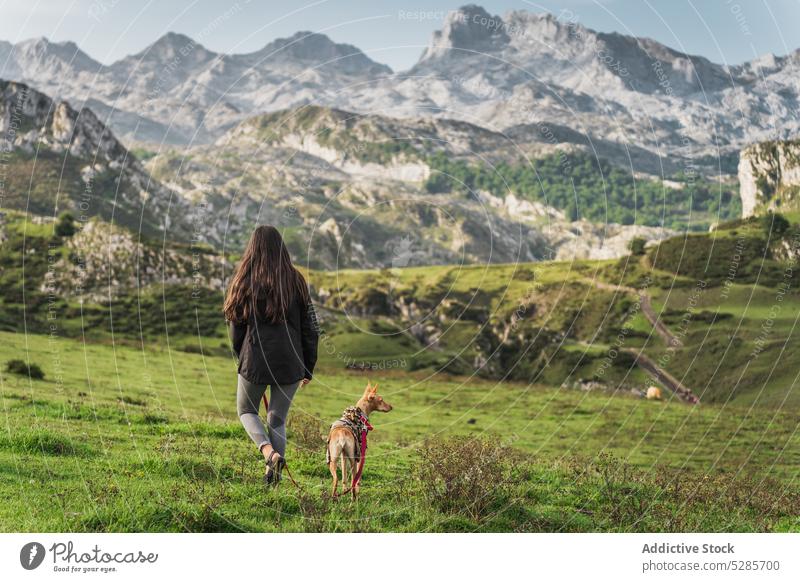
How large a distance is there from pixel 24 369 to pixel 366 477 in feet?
57.4

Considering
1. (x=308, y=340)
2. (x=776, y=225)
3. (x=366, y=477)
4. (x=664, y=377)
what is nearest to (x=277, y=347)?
(x=308, y=340)

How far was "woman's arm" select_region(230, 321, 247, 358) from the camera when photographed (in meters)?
12.1

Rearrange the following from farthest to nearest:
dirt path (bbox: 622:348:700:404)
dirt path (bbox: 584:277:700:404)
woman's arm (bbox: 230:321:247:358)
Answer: dirt path (bbox: 584:277:700:404) → dirt path (bbox: 622:348:700:404) → woman's arm (bbox: 230:321:247:358)

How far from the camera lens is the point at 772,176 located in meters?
59.8

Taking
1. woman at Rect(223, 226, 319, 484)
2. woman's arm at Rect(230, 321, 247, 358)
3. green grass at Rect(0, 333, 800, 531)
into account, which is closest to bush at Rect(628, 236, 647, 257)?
green grass at Rect(0, 333, 800, 531)

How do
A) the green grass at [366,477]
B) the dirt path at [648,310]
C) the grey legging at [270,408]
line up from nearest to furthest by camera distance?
the green grass at [366,477], the grey legging at [270,408], the dirt path at [648,310]

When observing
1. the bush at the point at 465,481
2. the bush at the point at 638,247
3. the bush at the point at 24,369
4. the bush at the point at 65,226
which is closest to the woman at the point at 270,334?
the bush at the point at 465,481

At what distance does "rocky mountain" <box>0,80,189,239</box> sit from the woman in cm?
7330

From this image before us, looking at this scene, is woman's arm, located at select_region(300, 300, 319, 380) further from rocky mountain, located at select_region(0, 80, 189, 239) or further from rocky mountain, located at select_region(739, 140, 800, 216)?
rocky mountain, located at select_region(0, 80, 189, 239)

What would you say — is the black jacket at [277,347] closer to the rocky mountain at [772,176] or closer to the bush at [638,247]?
the rocky mountain at [772,176]

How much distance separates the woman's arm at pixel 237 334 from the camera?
12.1 meters

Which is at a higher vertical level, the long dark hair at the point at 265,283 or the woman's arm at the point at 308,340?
the long dark hair at the point at 265,283

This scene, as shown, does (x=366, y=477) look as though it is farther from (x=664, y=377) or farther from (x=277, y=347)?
(x=664, y=377)
